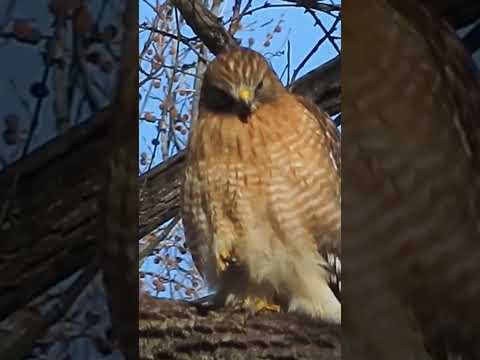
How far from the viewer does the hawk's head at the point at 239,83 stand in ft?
5.19

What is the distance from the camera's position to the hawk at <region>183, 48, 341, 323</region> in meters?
1.64

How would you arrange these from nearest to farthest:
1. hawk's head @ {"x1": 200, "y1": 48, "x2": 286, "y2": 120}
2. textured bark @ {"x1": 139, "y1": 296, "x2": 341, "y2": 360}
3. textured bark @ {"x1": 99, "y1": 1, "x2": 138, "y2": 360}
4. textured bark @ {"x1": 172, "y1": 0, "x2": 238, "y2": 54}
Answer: textured bark @ {"x1": 99, "y1": 1, "x2": 138, "y2": 360} < textured bark @ {"x1": 139, "y1": 296, "x2": 341, "y2": 360} < hawk's head @ {"x1": 200, "y1": 48, "x2": 286, "y2": 120} < textured bark @ {"x1": 172, "y1": 0, "x2": 238, "y2": 54}

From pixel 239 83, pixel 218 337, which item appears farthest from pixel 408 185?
pixel 239 83

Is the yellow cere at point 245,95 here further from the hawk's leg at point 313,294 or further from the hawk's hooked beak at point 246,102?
the hawk's leg at point 313,294

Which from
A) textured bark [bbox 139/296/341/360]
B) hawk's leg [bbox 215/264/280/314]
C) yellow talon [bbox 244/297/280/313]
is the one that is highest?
hawk's leg [bbox 215/264/280/314]

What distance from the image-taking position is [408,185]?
1.02 m

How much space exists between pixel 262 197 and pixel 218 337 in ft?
1.03

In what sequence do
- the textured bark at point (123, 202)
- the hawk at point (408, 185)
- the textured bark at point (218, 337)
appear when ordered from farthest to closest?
1. the textured bark at point (218, 337)
2. the textured bark at point (123, 202)
3. the hawk at point (408, 185)

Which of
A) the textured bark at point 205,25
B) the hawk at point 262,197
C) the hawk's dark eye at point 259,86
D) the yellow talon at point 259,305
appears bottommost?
the yellow talon at point 259,305

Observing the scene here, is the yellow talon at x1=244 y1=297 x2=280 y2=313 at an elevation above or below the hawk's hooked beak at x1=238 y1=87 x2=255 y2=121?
below

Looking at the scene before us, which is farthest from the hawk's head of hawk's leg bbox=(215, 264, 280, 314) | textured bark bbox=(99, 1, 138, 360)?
textured bark bbox=(99, 1, 138, 360)

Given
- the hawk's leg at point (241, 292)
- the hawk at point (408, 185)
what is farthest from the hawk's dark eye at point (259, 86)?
the hawk at point (408, 185)

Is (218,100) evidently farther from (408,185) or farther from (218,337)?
(408,185)

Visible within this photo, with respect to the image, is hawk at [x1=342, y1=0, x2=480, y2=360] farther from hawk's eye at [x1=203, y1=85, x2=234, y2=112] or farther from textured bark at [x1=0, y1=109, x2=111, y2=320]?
hawk's eye at [x1=203, y1=85, x2=234, y2=112]
